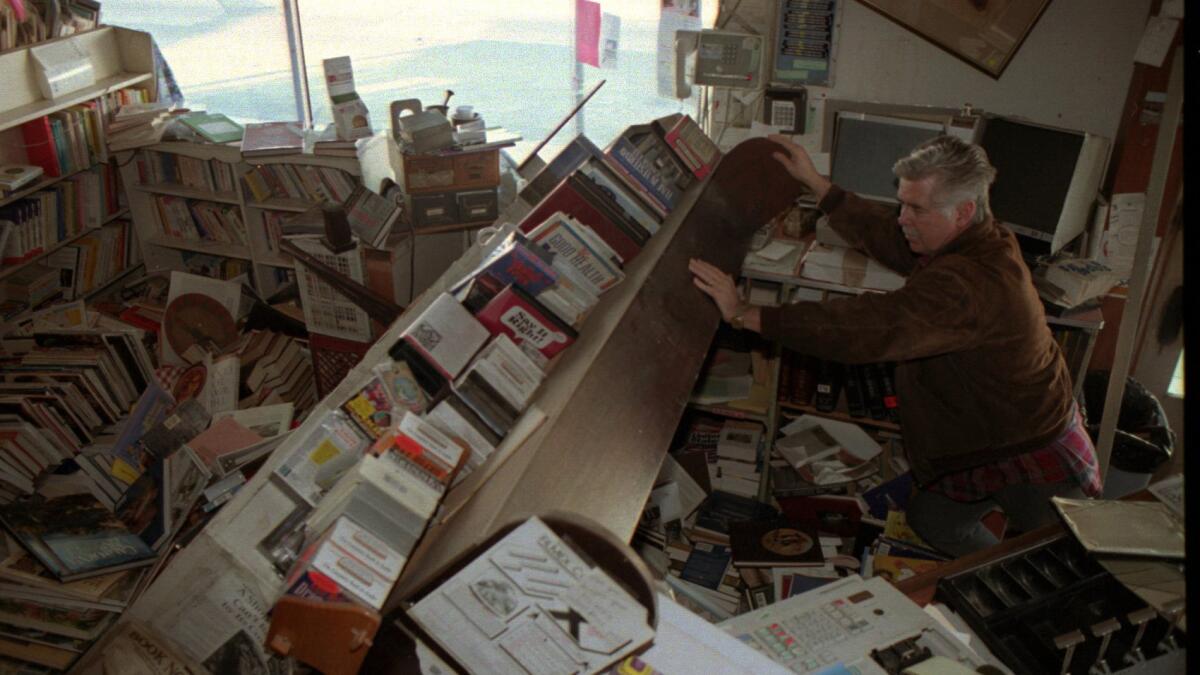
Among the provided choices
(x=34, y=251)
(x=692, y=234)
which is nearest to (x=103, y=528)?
(x=34, y=251)

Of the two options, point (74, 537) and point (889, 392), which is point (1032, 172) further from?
point (74, 537)

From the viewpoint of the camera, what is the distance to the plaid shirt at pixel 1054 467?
7.15 feet

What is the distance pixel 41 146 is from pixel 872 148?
3.44 metres

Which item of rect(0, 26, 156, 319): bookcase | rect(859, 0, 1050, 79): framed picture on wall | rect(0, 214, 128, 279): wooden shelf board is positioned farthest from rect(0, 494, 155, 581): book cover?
rect(859, 0, 1050, 79): framed picture on wall

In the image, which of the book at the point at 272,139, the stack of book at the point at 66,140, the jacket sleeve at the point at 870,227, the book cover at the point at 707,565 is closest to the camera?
the jacket sleeve at the point at 870,227

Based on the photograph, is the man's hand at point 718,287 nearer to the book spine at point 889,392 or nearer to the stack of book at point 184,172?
the book spine at point 889,392

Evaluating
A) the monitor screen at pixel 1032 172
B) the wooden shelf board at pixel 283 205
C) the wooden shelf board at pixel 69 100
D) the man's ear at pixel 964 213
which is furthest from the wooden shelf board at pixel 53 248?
the monitor screen at pixel 1032 172

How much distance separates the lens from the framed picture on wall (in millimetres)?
2850

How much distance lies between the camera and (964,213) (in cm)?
198

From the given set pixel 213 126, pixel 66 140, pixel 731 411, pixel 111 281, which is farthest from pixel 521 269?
pixel 111 281

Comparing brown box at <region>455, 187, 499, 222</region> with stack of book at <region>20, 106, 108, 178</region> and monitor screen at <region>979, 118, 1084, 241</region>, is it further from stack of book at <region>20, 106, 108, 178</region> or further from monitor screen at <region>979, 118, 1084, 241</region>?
monitor screen at <region>979, 118, 1084, 241</region>

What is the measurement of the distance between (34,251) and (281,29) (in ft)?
5.09

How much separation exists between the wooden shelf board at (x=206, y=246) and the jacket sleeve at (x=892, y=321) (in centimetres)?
310

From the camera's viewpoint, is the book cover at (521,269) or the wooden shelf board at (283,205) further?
the wooden shelf board at (283,205)
